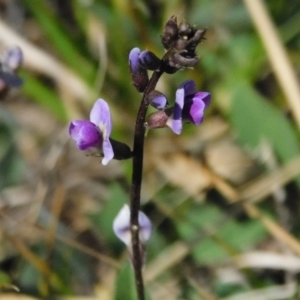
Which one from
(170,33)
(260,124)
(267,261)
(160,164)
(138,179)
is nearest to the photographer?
(170,33)

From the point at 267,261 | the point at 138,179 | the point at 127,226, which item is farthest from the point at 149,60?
the point at 267,261

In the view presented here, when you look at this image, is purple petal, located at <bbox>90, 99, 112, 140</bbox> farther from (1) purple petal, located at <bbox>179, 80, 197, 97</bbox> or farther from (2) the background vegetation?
(2) the background vegetation

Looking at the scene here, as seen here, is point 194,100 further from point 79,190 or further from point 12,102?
point 12,102

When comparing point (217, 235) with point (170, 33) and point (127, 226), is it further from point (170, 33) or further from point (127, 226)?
point (170, 33)

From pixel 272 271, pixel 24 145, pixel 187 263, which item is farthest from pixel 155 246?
pixel 24 145

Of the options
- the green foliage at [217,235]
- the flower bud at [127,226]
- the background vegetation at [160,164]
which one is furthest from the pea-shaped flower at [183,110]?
the green foliage at [217,235]

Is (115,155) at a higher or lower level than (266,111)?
lower

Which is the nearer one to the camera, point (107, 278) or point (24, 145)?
point (107, 278)
